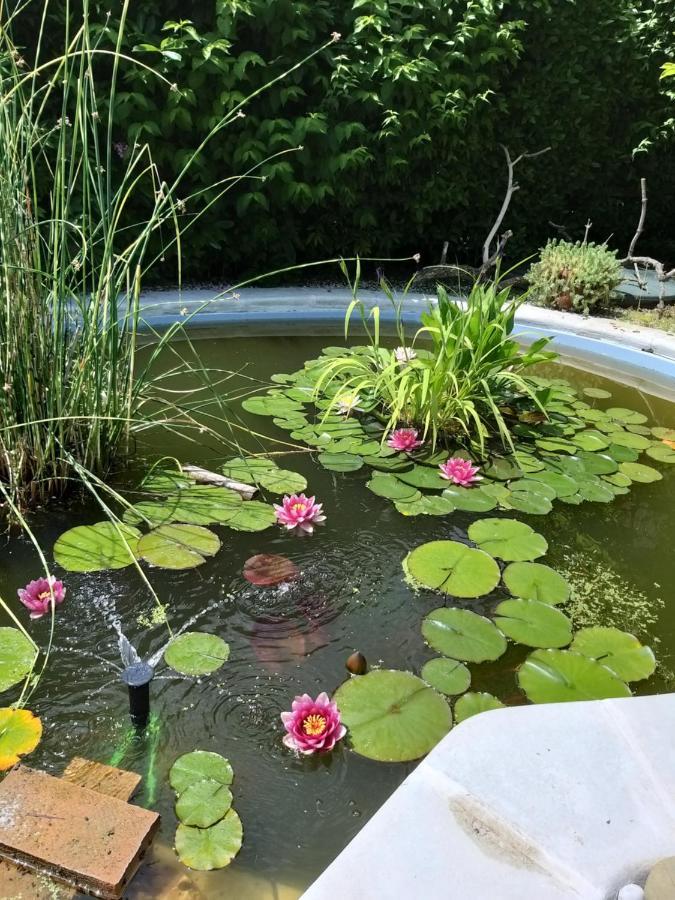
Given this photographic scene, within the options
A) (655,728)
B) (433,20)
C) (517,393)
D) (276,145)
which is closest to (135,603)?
(655,728)

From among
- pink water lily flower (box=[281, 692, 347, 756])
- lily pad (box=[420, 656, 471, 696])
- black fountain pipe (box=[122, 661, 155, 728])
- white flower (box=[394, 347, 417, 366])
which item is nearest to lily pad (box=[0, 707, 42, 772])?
black fountain pipe (box=[122, 661, 155, 728])

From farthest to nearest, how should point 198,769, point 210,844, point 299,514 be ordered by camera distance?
1. point 299,514
2. point 198,769
3. point 210,844

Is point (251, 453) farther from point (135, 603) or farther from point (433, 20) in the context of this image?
point (433, 20)

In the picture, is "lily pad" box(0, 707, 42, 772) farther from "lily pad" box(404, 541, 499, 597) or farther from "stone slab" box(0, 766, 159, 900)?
"lily pad" box(404, 541, 499, 597)

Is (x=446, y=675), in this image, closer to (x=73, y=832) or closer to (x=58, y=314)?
(x=73, y=832)

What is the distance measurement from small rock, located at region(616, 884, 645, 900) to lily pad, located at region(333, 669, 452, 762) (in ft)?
1.54

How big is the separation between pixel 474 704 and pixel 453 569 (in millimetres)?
477

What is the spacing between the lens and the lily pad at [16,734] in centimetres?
125

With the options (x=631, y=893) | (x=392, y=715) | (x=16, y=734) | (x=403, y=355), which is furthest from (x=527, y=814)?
(x=403, y=355)

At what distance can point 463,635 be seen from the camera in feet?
5.36

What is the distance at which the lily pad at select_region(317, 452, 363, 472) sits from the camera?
2396mm

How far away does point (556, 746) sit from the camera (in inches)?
45.0

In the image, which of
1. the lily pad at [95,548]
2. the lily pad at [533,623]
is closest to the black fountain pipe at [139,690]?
the lily pad at [95,548]

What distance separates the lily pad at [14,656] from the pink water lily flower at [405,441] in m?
1.40
